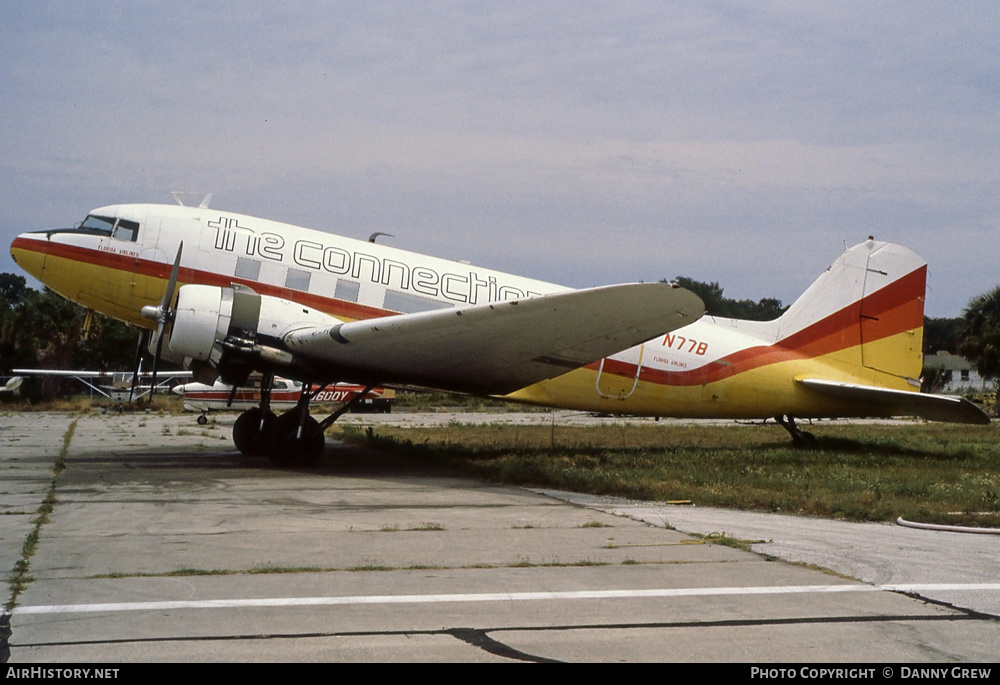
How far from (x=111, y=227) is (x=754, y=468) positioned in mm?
11336

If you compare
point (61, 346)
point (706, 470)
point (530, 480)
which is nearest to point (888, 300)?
point (706, 470)

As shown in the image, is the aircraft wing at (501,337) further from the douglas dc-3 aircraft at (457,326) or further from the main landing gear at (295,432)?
the main landing gear at (295,432)

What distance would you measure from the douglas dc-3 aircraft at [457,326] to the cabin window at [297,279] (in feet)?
0.06

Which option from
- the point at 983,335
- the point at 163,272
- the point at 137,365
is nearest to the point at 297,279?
the point at 163,272

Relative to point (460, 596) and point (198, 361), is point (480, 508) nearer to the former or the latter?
point (460, 596)

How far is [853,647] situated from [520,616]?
1.94 m

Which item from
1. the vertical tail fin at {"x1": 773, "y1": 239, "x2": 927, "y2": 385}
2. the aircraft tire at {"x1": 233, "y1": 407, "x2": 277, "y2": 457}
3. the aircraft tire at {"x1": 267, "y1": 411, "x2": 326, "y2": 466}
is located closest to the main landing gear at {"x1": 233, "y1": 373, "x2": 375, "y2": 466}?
the aircraft tire at {"x1": 267, "y1": 411, "x2": 326, "y2": 466}

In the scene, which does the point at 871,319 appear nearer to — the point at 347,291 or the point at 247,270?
the point at 347,291

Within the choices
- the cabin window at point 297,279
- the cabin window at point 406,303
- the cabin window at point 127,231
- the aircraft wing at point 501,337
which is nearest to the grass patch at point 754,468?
the aircraft wing at point 501,337

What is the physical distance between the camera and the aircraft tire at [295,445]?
14.9m

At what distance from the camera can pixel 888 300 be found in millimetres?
18000

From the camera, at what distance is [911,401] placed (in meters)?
16.8

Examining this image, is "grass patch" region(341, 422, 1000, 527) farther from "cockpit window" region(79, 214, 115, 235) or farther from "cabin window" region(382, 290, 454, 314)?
"cockpit window" region(79, 214, 115, 235)

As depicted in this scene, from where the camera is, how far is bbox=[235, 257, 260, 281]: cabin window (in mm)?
14984
